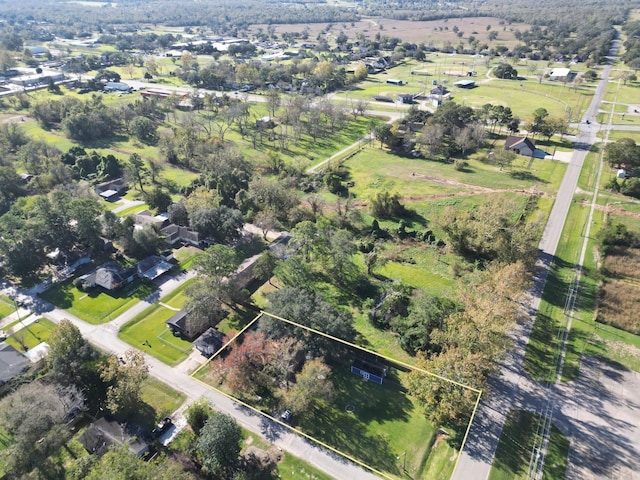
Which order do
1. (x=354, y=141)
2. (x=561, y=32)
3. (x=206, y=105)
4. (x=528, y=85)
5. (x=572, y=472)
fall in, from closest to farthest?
(x=572, y=472), (x=354, y=141), (x=206, y=105), (x=528, y=85), (x=561, y=32)

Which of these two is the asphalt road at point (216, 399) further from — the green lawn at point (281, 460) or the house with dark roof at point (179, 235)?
the house with dark roof at point (179, 235)

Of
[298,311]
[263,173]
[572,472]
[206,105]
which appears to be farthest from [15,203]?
[572,472]

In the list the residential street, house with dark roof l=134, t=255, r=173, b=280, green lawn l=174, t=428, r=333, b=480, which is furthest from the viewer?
house with dark roof l=134, t=255, r=173, b=280

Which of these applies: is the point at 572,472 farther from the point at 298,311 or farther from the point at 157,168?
the point at 157,168

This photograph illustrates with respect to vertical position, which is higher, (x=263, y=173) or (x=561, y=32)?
(x=561, y=32)

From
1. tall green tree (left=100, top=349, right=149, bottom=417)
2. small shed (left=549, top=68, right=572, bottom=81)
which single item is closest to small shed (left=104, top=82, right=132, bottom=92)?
tall green tree (left=100, top=349, right=149, bottom=417)

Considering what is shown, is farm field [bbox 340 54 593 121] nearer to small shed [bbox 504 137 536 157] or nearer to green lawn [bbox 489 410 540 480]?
small shed [bbox 504 137 536 157]

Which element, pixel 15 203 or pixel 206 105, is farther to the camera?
pixel 206 105
